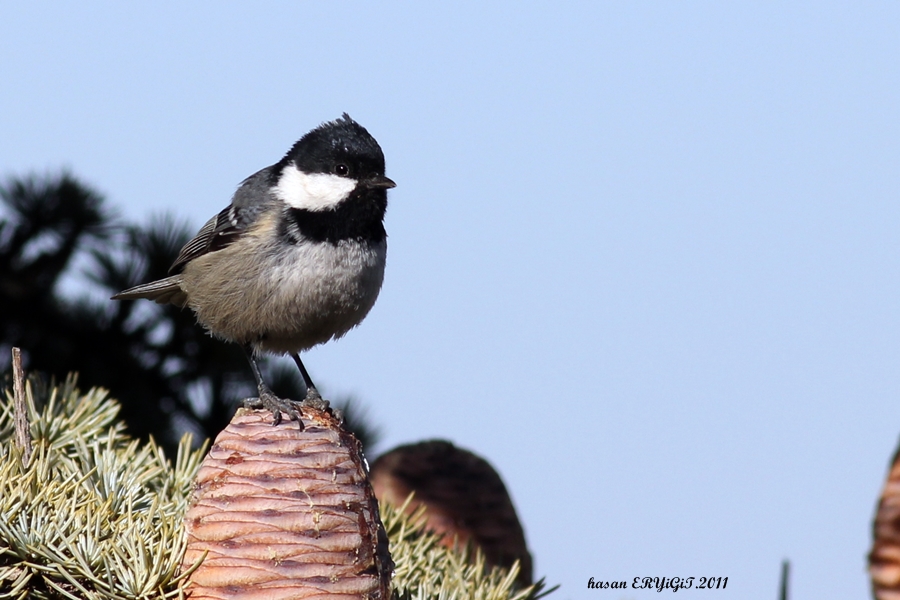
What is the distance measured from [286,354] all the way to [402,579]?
5.20ft

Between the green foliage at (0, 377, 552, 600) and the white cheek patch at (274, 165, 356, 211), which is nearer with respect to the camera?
the green foliage at (0, 377, 552, 600)

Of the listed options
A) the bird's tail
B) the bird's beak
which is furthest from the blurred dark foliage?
the bird's beak

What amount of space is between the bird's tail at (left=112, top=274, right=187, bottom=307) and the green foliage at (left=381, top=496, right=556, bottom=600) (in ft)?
5.63

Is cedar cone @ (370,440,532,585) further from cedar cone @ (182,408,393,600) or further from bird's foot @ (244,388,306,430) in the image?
cedar cone @ (182,408,393,600)

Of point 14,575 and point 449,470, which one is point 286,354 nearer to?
point 449,470

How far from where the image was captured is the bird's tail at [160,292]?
12.5ft

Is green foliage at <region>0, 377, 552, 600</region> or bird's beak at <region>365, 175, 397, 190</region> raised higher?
Result: bird's beak at <region>365, 175, 397, 190</region>

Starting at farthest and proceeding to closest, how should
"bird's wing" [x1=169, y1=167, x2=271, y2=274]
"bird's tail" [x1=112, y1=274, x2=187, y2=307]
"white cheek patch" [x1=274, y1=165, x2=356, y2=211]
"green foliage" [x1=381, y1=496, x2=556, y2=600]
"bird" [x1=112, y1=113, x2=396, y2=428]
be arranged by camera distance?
"bird's tail" [x1=112, y1=274, x2=187, y2=307] < "bird's wing" [x1=169, y1=167, x2=271, y2=274] < "white cheek patch" [x1=274, y1=165, x2=356, y2=211] < "bird" [x1=112, y1=113, x2=396, y2=428] < "green foliage" [x1=381, y1=496, x2=556, y2=600]

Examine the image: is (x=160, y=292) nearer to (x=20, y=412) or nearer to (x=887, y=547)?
(x=20, y=412)

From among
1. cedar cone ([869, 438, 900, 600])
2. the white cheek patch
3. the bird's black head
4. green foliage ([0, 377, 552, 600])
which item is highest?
the bird's black head

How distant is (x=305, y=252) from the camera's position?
129 inches

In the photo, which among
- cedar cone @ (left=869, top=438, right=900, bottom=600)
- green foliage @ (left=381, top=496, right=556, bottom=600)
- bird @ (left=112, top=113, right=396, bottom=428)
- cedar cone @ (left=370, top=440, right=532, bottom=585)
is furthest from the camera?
bird @ (left=112, top=113, right=396, bottom=428)

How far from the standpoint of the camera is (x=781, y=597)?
1.40m

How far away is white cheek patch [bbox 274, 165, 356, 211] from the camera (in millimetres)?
3375
